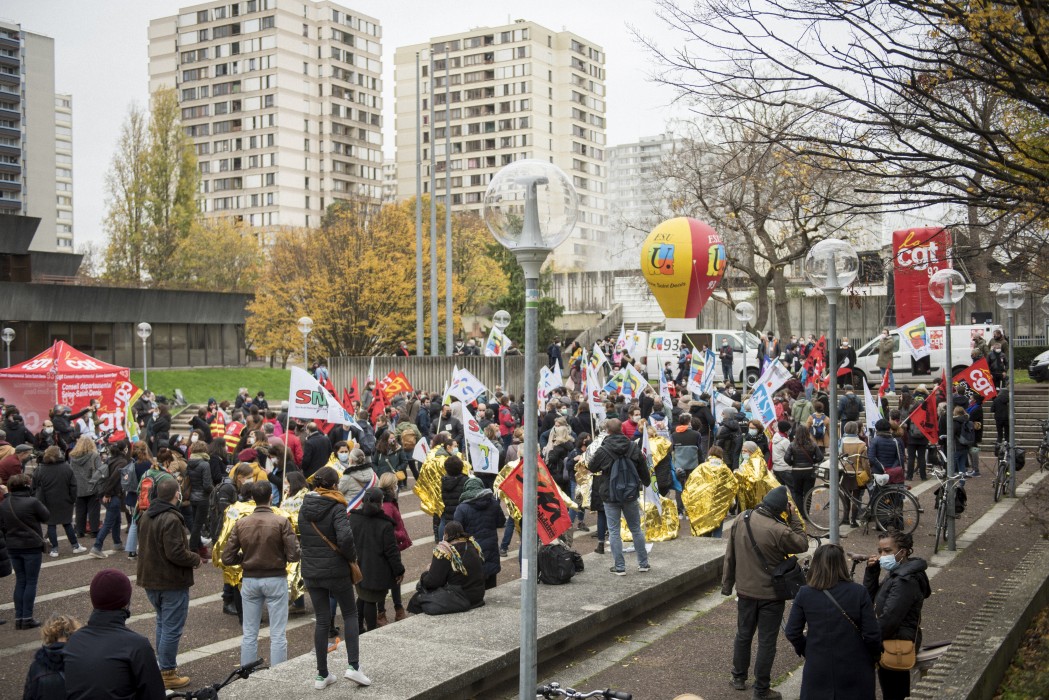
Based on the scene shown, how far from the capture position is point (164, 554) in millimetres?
8602

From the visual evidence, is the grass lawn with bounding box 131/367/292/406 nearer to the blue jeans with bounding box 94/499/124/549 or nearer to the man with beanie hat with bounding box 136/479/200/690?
the blue jeans with bounding box 94/499/124/549

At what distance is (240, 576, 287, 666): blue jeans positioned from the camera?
27.5 feet

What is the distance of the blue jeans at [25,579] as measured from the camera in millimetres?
10648

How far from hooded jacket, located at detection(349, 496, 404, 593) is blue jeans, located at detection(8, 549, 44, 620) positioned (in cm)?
389

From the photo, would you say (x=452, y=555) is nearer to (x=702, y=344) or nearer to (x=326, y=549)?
(x=326, y=549)

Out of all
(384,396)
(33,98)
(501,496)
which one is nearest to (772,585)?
(501,496)

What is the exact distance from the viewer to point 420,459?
15.4m

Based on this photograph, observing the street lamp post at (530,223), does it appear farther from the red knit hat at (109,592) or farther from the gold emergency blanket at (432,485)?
the gold emergency blanket at (432,485)

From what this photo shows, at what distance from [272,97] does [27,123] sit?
1207 inches

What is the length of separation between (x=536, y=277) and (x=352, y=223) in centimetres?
4003

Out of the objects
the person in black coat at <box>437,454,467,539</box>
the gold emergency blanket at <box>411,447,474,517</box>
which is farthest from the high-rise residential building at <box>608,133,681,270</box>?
the person in black coat at <box>437,454,467,539</box>

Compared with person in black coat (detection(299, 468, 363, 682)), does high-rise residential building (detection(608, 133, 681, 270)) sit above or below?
above

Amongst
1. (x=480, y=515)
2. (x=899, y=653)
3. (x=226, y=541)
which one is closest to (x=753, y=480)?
(x=480, y=515)

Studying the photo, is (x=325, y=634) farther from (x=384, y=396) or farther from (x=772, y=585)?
(x=384, y=396)
